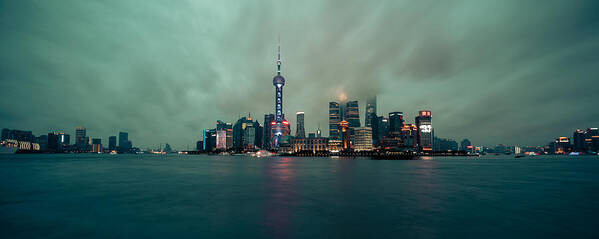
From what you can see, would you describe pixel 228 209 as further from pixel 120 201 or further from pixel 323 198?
pixel 120 201

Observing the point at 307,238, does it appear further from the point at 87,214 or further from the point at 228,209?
the point at 87,214

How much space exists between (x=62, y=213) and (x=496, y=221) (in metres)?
34.4

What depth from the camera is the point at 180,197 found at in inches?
1148

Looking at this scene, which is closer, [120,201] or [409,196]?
[120,201]

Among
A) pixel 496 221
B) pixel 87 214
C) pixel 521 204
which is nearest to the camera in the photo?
pixel 496 221

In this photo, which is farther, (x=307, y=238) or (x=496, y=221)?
(x=496, y=221)

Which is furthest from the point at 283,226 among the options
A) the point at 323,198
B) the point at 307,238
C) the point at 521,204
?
the point at 521,204

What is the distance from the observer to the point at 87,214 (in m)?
21.2

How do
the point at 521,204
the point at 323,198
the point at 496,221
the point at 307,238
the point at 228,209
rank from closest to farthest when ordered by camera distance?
1. the point at 307,238
2. the point at 496,221
3. the point at 228,209
4. the point at 521,204
5. the point at 323,198

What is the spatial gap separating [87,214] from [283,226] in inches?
651

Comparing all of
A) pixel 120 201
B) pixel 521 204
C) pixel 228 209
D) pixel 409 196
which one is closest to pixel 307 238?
pixel 228 209

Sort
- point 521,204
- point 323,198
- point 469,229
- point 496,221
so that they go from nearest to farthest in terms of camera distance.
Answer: point 469,229
point 496,221
point 521,204
point 323,198

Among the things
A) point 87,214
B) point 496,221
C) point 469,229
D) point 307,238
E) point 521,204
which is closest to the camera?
point 307,238

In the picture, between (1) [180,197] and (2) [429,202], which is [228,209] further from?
(2) [429,202]
